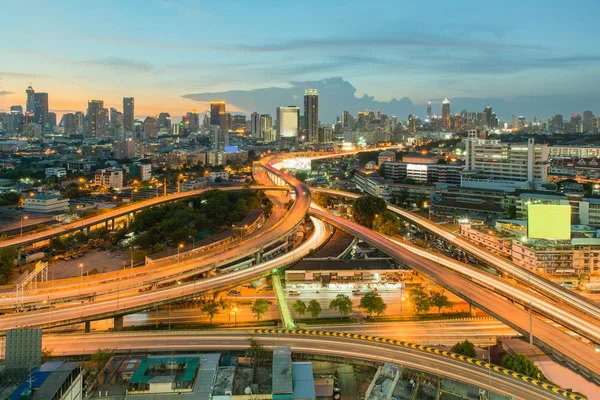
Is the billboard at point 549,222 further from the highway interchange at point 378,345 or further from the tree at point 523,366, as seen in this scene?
the tree at point 523,366

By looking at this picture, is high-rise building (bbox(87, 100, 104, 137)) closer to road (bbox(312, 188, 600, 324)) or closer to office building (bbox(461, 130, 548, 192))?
office building (bbox(461, 130, 548, 192))

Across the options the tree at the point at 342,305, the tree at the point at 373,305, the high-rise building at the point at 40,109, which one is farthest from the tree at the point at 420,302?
the high-rise building at the point at 40,109

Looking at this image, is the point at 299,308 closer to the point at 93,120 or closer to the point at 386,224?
the point at 386,224

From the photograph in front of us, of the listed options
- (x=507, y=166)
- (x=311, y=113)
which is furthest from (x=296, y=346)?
(x=311, y=113)

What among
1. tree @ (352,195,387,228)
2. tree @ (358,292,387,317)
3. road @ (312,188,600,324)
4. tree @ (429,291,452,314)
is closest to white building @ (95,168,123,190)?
tree @ (352,195,387,228)

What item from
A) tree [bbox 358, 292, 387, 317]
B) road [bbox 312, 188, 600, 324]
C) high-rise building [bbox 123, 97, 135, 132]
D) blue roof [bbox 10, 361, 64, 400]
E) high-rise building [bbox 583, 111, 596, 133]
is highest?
high-rise building [bbox 123, 97, 135, 132]

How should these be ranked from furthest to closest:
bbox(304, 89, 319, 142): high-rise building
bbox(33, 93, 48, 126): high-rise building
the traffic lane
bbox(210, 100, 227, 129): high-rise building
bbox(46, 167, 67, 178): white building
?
bbox(33, 93, 48, 126): high-rise building < bbox(210, 100, 227, 129): high-rise building < bbox(304, 89, 319, 142): high-rise building < bbox(46, 167, 67, 178): white building < the traffic lane
